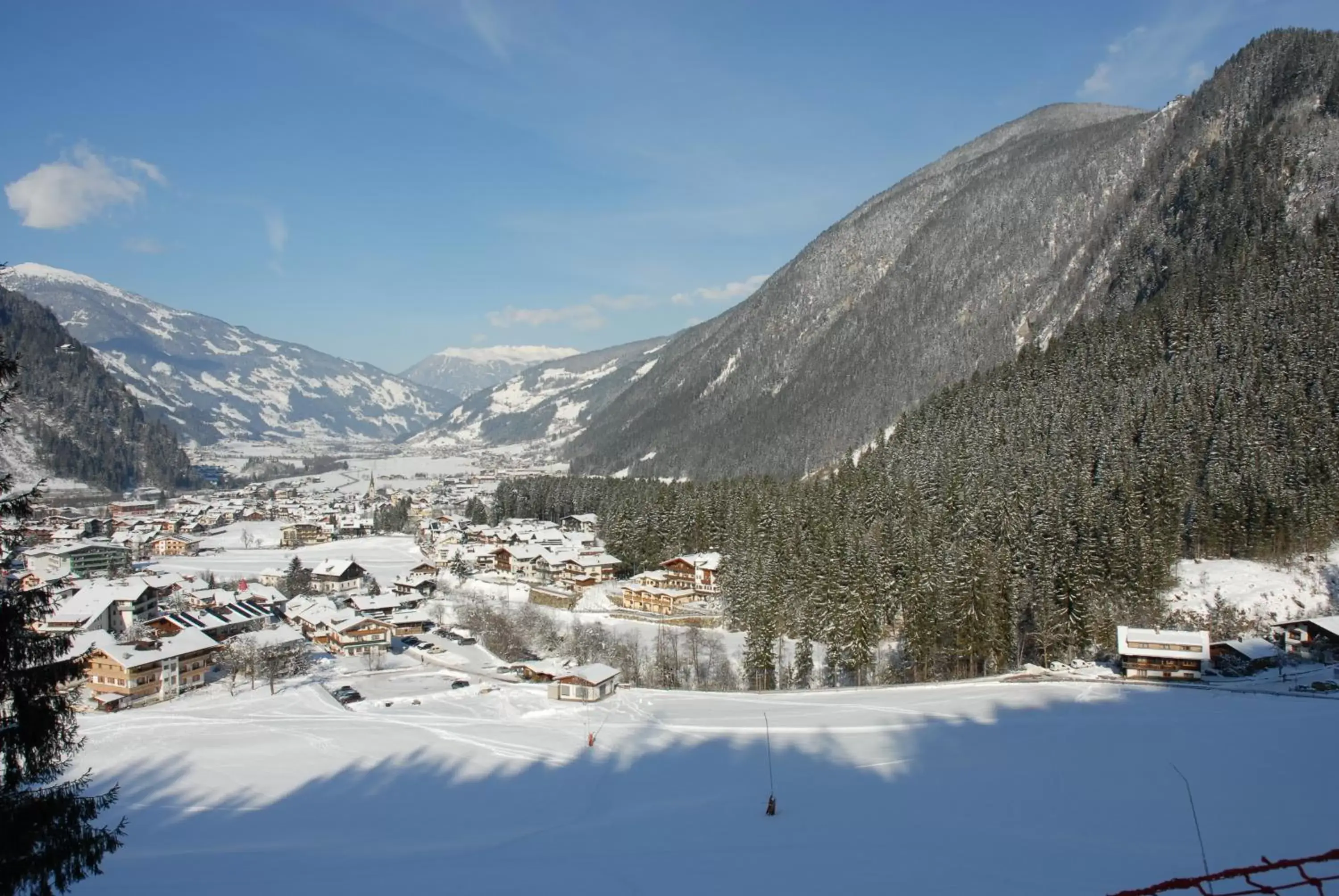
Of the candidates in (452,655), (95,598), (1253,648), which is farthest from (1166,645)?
(95,598)

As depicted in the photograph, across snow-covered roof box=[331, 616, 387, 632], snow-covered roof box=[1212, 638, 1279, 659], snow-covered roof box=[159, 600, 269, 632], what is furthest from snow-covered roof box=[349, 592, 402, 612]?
snow-covered roof box=[1212, 638, 1279, 659]

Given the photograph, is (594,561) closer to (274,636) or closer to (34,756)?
(274,636)

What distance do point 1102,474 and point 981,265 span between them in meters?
101

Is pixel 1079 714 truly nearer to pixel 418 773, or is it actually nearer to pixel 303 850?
pixel 418 773

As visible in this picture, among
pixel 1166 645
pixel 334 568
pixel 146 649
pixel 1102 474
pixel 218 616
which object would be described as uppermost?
pixel 1102 474

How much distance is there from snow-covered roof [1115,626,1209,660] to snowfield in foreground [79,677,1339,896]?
2988mm

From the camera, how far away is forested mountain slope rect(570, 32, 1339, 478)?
10731 centimetres

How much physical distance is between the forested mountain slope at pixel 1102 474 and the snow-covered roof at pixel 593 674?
8.25 m

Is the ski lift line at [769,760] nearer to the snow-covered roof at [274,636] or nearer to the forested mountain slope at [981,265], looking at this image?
the snow-covered roof at [274,636]

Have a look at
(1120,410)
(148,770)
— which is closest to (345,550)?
(148,770)

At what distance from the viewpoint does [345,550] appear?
360 feet

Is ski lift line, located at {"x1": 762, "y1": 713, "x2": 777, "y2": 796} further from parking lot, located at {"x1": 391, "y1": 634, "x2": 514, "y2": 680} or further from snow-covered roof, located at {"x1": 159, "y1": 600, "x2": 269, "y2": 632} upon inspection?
snow-covered roof, located at {"x1": 159, "y1": 600, "x2": 269, "y2": 632}

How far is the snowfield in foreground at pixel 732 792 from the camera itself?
699 inches

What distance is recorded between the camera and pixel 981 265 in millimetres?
149625
